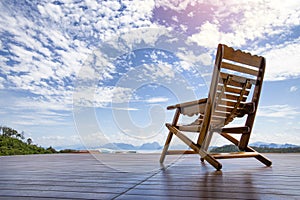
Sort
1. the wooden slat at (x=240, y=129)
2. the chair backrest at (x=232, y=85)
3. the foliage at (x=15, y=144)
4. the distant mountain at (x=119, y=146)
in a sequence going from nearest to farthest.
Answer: the chair backrest at (x=232, y=85) → the wooden slat at (x=240, y=129) → the distant mountain at (x=119, y=146) → the foliage at (x=15, y=144)

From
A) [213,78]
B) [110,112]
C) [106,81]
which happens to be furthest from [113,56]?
[213,78]

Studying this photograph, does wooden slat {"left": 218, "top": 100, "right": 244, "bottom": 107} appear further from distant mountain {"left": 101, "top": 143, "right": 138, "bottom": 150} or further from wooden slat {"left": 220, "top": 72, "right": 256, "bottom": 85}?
distant mountain {"left": 101, "top": 143, "right": 138, "bottom": 150}

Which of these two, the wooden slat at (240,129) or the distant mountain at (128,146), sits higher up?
the wooden slat at (240,129)

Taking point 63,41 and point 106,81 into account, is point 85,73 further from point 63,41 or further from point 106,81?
point 63,41

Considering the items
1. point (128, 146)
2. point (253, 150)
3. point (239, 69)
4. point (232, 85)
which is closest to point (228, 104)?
point (232, 85)

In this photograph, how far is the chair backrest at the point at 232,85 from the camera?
5.88 ft

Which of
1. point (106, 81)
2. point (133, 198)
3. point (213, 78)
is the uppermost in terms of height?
point (106, 81)

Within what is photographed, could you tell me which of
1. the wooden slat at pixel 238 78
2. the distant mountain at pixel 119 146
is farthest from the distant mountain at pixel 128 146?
the wooden slat at pixel 238 78

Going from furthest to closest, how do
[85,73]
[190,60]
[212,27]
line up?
[212,27] → [190,60] → [85,73]

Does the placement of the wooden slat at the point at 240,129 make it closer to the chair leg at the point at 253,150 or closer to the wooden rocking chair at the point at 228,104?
the wooden rocking chair at the point at 228,104

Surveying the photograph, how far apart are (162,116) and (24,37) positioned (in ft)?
17.2

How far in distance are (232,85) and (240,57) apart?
0.75ft

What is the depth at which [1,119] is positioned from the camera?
20.5 feet

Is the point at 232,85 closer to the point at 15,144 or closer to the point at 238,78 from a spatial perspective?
the point at 238,78
